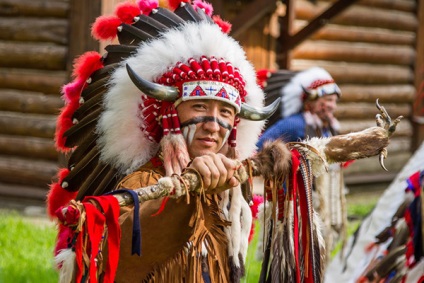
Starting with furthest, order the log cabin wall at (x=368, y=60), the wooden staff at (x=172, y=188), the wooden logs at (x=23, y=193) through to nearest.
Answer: the log cabin wall at (x=368, y=60) → the wooden logs at (x=23, y=193) → the wooden staff at (x=172, y=188)

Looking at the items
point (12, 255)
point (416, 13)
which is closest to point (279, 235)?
point (12, 255)

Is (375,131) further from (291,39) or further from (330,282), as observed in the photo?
(291,39)

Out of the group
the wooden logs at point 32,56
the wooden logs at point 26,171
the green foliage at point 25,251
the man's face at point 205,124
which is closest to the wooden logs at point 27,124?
the wooden logs at point 26,171

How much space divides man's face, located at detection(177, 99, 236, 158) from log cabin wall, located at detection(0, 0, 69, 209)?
215 inches

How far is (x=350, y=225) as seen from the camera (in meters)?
9.46

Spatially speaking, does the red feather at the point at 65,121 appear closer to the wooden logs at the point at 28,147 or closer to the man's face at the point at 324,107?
the man's face at the point at 324,107

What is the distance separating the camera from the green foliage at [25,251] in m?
6.20

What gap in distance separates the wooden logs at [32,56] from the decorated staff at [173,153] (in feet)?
15.9

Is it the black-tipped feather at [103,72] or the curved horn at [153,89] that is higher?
the black-tipped feather at [103,72]

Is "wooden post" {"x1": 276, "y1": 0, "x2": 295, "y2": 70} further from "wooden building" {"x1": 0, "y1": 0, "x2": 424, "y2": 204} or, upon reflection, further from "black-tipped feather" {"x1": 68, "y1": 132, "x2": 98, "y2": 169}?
"black-tipped feather" {"x1": 68, "y1": 132, "x2": 98, "y2": 169}

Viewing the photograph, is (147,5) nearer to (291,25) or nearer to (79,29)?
(79,29)

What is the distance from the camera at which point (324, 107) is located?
Result: 712 centimetres

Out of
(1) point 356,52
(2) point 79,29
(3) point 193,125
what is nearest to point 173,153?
(3) point 193,125

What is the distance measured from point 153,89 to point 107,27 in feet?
2.21
